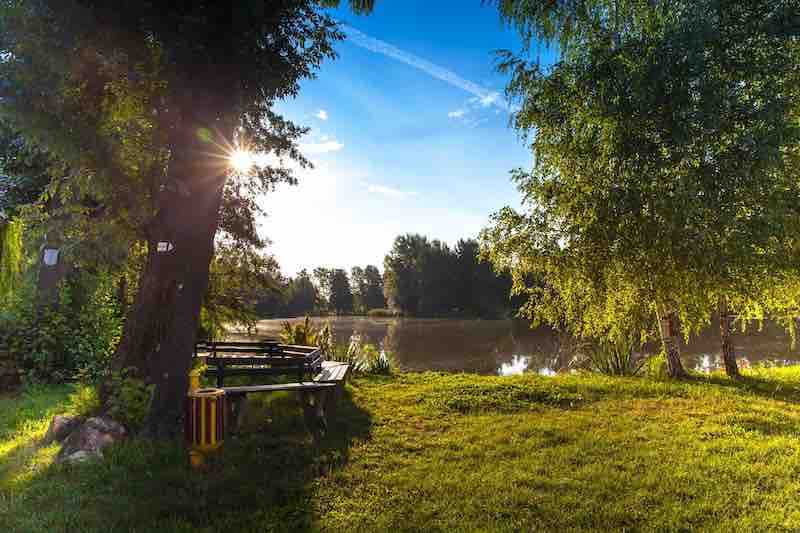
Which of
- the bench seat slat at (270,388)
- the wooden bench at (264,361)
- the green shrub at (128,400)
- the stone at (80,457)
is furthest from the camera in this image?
the wooden bench at (264,361)

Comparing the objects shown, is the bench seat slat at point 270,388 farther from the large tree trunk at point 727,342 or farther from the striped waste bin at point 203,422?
the large tree trunk at point 727,342

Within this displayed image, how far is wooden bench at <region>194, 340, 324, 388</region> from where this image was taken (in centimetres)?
590

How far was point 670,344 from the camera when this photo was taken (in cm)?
996

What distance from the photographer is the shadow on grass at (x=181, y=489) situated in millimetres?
3514

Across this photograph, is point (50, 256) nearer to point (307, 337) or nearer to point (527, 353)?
point (307, 337)

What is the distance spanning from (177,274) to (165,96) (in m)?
3.57

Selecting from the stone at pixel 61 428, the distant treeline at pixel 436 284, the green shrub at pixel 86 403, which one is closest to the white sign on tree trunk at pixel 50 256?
the green shrub at pixel 86 403

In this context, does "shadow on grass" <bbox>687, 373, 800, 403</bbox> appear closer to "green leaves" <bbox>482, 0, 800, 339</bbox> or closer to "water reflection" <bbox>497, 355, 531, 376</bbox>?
"green leaves" <bbox>482, 0, 800, 339</bbox>

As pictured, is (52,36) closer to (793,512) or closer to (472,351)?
(793,512)

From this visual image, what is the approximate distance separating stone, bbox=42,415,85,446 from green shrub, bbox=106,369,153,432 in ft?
1.31

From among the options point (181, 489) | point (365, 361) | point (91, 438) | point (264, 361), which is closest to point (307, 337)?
point (365, 361)

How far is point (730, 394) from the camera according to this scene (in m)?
8.05

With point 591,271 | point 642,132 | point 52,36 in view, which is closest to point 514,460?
point 591,271

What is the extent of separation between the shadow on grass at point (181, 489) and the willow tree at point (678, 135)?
4.59 metres
